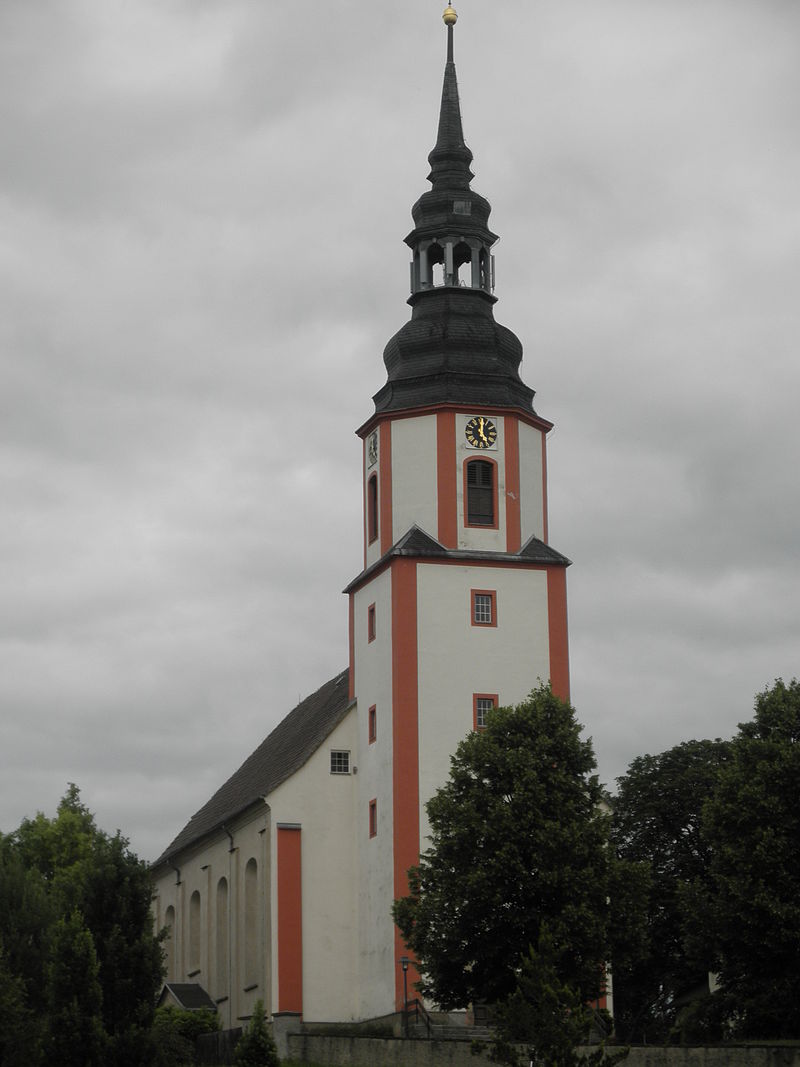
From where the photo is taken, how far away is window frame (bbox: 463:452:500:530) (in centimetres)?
6094

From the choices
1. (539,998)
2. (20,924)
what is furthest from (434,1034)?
(539,998)

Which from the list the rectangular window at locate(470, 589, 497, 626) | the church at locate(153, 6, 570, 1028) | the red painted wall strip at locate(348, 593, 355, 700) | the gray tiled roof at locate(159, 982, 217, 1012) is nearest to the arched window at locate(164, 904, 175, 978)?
the gray tiled roof at locate(159, 982, 217, 1012)

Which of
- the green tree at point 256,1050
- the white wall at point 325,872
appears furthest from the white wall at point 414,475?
the green tree at point 256,1050

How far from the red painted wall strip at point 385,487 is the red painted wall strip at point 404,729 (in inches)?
71.3

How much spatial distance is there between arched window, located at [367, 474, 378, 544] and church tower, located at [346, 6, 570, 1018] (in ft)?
0.26

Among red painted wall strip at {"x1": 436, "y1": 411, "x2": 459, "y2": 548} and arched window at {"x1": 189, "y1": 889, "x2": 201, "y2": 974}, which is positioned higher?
red painted wall strip at {"x1": 436, "y1": 411, "x2": 459, "y2": 548}

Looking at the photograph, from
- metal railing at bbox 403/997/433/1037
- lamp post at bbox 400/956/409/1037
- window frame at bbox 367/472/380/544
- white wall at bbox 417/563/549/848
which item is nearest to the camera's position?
metal railing at bbox 403/997/433/1037

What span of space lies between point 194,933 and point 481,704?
881 inches

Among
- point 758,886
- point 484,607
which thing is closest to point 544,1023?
point 758,886

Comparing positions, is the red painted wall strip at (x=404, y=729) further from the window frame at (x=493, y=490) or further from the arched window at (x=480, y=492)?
the arched window at (x=480, y=492)

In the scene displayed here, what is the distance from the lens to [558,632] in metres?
60.5

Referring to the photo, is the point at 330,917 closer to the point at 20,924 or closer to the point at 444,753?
the point at 444,753

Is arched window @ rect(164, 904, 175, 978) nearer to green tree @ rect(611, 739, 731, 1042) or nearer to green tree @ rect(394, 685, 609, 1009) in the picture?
green tree @ rect(611, 739, 731, 1042)

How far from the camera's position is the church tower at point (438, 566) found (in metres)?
58.4
